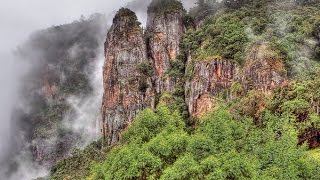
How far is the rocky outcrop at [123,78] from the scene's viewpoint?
302ft

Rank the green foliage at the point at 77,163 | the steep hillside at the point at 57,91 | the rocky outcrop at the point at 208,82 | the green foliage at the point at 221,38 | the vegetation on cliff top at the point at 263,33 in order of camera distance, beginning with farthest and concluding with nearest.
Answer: the steep hillside at the point at 57,91, the green foliage at the point at 77,163, the green foliage at the point at 221,38, the rocky outcrop at the point at 208,82, the vegetation on cliff top at the point at 263,33

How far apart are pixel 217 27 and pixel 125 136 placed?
126 feet

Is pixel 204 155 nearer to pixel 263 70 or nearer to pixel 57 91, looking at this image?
pixel 263 70

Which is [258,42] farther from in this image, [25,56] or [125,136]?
[25,56]

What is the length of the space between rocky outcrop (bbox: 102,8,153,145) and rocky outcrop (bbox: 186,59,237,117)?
44.7 feet

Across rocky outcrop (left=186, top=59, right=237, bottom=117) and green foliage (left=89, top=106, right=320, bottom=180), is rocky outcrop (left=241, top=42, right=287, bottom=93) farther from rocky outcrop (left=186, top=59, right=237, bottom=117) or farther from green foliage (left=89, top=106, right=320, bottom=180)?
green foliage (left=89, top=106, right=320, bottom=180)

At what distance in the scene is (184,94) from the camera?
275 feet

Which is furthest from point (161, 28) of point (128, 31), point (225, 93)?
point (225, 93)

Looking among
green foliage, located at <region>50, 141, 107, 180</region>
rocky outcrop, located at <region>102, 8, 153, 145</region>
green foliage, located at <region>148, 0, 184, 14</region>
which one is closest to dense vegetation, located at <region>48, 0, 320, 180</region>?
green foliage, located at <region>148, 0, 184, 14</region>

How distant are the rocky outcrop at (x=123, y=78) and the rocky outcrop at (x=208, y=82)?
1364cm

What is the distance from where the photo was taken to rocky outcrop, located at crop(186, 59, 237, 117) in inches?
2926

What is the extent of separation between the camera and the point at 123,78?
95438 mm

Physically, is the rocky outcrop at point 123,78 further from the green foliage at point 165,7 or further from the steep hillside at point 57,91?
the steep hillside at point 57,91

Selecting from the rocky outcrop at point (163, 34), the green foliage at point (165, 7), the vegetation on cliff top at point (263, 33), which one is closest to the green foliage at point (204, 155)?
the vegetation on cliff top at point (263, 33)
